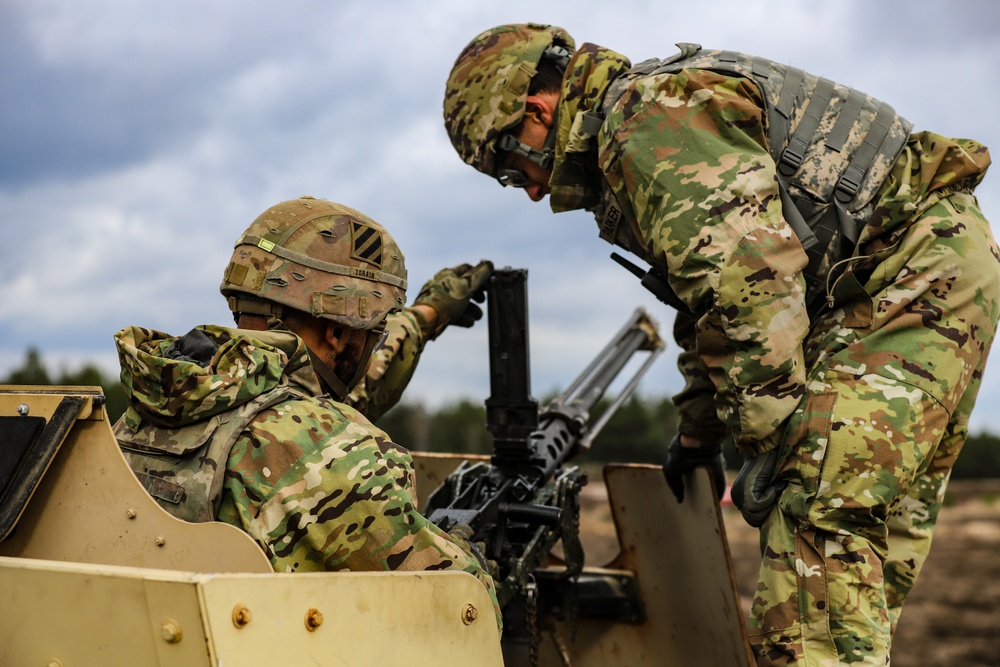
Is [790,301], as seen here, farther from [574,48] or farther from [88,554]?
[88,554]

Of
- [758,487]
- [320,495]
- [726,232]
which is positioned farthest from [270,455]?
[758,487]

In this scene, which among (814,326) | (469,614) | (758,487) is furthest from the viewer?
(814,326)

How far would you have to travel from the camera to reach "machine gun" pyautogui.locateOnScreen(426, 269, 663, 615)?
3.71m

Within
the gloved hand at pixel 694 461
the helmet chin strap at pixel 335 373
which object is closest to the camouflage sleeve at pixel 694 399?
the gloved hand at pixel 694 461

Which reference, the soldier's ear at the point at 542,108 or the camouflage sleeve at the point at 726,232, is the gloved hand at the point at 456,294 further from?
the camouflage sleeve at the point at 726,232

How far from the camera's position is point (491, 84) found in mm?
3750

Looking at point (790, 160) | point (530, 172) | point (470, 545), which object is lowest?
point (470, 545)

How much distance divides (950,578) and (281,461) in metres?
11.0

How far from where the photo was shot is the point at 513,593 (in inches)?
144

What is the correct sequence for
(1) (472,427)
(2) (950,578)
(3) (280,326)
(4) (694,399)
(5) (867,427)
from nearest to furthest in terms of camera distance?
(3) (280,326) → (5) (867,427) → (4) (694,399) → (2) (950,578) → (1) (472,427)

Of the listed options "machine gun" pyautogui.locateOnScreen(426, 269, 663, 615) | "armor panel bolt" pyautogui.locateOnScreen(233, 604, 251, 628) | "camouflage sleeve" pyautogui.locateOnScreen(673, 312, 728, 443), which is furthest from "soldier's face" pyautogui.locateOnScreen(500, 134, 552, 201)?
"armor panel bolt" pyautogui.locateOnScreen(233, 604, 251, 628)

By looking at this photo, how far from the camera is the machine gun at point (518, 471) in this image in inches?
146

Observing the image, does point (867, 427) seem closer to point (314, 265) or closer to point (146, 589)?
point (314, 265)

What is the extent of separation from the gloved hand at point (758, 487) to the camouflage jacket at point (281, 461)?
3.71ft
